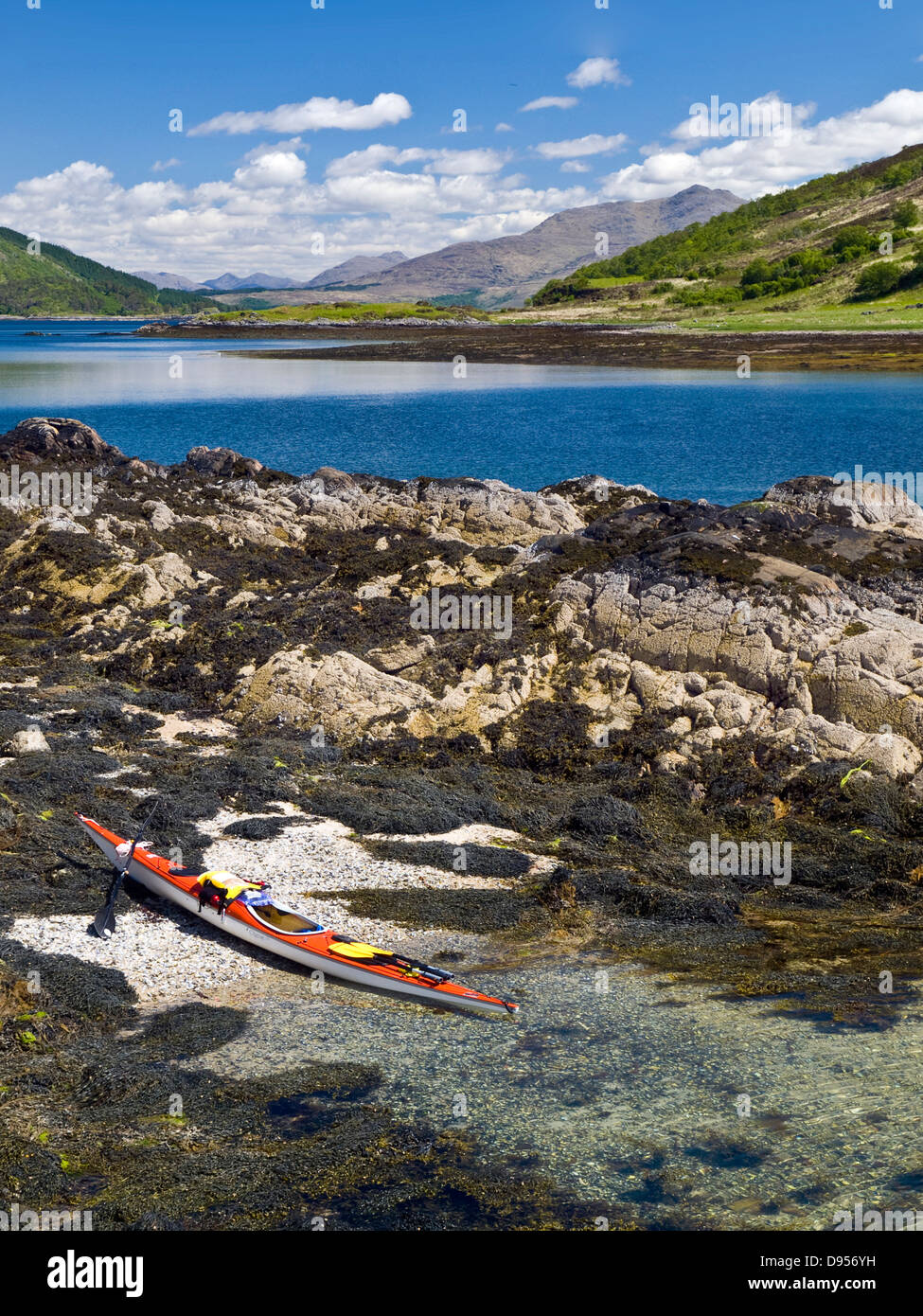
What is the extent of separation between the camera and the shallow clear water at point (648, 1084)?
12070mm

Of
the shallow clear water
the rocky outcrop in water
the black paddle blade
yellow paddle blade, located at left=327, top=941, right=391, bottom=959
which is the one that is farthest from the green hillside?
the black paddle blade

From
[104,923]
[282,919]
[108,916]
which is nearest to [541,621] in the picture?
[282,919]

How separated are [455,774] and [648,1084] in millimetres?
11229

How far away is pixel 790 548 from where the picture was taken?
29.0m

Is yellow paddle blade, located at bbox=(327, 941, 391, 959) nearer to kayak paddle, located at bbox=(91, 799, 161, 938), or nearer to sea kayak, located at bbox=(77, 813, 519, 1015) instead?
sea kayak, located at bbox=(77, 813, 519, 1015)

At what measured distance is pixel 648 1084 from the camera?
13.9 m

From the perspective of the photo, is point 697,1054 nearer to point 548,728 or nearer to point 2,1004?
point 2,1004

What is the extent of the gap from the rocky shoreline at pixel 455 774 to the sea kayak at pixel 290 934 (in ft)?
2.28

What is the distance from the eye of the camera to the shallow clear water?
12.1m

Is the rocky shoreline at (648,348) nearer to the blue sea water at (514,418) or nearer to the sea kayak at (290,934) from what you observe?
the blue sea water at (514,418)

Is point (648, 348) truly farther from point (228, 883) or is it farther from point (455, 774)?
point (228, 883)

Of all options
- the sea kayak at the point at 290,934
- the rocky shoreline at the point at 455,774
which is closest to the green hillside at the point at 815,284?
the rocky shoreline at the point at 455,774

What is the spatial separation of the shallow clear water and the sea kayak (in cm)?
33
